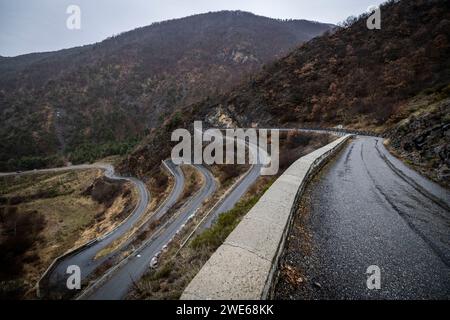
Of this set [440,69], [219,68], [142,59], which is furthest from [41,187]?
[142,59]

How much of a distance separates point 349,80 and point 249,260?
52.7m

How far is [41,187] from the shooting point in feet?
210

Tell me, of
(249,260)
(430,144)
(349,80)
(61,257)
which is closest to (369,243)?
(249,260)

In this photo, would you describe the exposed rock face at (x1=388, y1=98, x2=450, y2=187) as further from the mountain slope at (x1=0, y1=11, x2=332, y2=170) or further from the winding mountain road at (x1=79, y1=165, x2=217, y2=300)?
the mountain slope at (x1=0, y1=11, x2=332, y2=170)

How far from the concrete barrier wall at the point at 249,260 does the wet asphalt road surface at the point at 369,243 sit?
0.41 metres

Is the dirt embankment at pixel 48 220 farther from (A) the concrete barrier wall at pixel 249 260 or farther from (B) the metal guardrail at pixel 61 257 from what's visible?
(A) the concrete barrier wall at pixel 249 260

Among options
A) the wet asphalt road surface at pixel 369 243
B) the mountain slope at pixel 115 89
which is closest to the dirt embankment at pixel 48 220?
the wet asphalt road surface at pixel 369 243

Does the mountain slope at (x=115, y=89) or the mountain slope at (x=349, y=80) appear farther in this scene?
the mountain slope at (x=115, y=89)

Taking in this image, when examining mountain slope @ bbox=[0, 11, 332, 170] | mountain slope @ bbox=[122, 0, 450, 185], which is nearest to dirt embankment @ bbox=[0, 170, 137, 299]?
mountain slope @ bbox=[122, 0, 450, 185]

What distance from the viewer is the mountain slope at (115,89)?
11256 cm

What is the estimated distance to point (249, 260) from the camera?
3.03 m
